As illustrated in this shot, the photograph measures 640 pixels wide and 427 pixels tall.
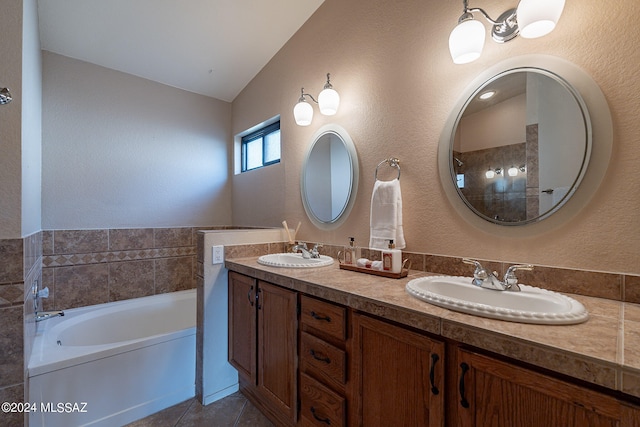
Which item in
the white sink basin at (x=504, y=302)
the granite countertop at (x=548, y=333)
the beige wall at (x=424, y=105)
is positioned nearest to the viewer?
the granite countertop at (x=548, y=333)

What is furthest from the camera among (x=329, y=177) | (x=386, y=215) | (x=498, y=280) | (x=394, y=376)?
(x=329, y=177)

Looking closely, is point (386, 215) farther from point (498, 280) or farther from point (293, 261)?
point (293, 261)

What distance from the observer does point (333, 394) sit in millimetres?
1174

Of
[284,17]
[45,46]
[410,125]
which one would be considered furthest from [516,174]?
[45,46]

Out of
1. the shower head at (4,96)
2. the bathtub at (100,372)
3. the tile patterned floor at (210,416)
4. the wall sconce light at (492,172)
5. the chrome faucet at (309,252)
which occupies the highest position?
the shower head at (4,96)

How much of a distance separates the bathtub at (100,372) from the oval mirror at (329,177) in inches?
49.5

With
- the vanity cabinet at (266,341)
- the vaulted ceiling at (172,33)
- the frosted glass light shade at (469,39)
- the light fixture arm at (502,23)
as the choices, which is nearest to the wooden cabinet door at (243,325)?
the vanity cabinet at (266,341)

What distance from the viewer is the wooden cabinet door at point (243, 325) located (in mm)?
1643

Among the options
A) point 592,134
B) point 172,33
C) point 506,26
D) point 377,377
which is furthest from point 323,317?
point 172,33

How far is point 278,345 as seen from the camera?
146cm

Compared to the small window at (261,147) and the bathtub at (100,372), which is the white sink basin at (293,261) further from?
the small window at (261,147)

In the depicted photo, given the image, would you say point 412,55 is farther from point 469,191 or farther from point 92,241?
point 92,241

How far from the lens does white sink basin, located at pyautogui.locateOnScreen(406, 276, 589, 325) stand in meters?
0.76

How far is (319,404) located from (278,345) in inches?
13.8
